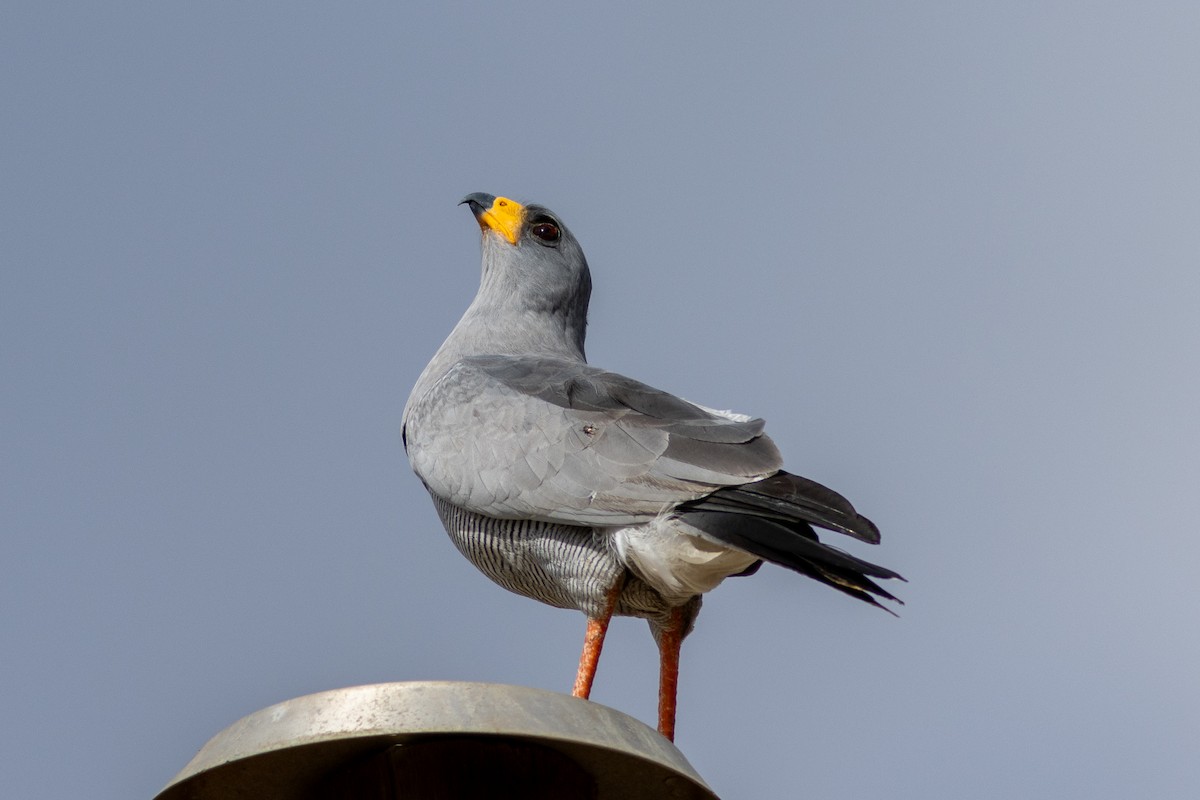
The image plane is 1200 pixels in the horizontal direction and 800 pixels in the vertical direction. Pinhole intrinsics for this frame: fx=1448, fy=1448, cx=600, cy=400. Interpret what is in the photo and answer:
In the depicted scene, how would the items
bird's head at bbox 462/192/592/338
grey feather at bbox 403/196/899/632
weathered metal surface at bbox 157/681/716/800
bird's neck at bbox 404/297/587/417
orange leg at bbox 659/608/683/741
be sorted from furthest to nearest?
bird's head at bbox 462/192/592/338
bird's neck at bbox 404/297/587/417
orange leg at bbox 659/608/683/741
grey feather at bbox 403/196/899/632
weathered metal surface at bbox 157/681/716/800

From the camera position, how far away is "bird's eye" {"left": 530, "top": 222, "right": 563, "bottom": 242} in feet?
27.7

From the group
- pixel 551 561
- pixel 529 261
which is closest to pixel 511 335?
pixel 529 261

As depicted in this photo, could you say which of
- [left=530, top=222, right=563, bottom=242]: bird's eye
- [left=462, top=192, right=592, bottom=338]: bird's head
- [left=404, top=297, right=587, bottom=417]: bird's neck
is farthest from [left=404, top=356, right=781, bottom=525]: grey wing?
[left=530, top=222, right=563, bottom=242]: bird's eye

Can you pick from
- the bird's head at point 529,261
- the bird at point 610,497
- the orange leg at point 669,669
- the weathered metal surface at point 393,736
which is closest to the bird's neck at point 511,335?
the bird's head at point 529,261

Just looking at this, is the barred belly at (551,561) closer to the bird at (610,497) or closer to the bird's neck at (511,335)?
the bird at (610,497)

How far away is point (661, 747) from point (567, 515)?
193 centimetres

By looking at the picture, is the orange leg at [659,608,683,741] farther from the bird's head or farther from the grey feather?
the bird's head

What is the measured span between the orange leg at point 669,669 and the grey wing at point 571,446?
73 cm

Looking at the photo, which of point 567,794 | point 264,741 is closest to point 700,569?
point 567,794

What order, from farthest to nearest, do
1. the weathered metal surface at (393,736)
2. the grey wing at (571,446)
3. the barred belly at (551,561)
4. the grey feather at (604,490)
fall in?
the barred belly at (551,561)
the grey wing at (571,446)
the grey feather at (604,490)
the weathered metal surface at (393,736)

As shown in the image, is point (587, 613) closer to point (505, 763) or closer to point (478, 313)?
point (505, 763)

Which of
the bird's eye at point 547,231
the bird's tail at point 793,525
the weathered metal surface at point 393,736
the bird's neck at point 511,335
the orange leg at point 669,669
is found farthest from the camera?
the bird's eye at point 547,231

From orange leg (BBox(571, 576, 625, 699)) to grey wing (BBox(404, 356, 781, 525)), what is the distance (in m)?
0.34

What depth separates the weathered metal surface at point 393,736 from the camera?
3.99m
